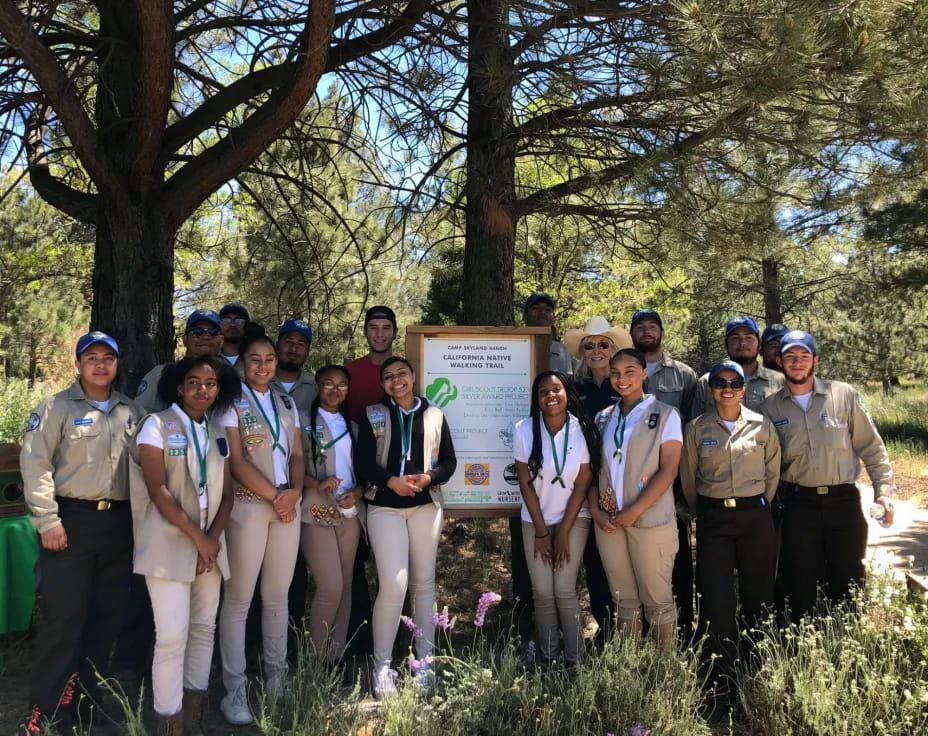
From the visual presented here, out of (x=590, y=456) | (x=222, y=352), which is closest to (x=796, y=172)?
(x=590, y=456)

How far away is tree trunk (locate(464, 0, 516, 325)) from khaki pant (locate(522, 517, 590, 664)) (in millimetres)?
2625

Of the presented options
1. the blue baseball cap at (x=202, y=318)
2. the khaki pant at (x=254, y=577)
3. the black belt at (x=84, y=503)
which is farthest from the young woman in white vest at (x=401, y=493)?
the black belt at (x=84, y=503)

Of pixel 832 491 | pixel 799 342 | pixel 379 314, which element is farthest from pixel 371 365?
pixel 832 491

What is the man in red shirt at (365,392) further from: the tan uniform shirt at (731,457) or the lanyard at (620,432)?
the tan uniform shirt at (731,457)

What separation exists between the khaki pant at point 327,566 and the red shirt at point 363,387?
0.77 meters

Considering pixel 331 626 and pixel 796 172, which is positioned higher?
pixel 796 172

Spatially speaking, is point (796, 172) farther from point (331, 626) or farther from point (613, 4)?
point (331, 626)

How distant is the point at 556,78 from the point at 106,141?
3378 millimetres

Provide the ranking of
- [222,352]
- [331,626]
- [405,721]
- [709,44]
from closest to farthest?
[405,721] → [709,44] → [331,626] → [222,352]

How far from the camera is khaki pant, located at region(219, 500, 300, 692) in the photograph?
3.96 meters

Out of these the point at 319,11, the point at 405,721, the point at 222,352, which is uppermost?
the point at 319,11

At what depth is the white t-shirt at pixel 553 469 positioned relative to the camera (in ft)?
14.3

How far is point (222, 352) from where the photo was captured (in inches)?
194

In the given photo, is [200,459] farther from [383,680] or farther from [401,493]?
[383,680]
